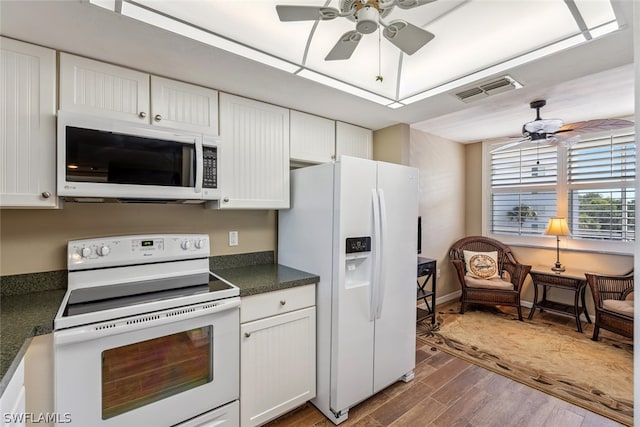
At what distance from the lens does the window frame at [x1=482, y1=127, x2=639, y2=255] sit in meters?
3.30

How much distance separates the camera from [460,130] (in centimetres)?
379

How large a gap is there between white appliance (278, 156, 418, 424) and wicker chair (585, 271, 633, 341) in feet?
6.99

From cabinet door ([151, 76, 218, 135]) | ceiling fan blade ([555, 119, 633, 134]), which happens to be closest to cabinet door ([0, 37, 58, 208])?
cabinet door ([151, 76, 218, 135])

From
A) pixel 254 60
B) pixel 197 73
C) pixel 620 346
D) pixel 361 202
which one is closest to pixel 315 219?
pixel 361 202

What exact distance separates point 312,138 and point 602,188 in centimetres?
348

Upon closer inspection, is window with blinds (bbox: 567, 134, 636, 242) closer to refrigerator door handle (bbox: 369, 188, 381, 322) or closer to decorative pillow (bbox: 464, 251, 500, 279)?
decorative pillow (bbox: 464, 251, 500, 279)

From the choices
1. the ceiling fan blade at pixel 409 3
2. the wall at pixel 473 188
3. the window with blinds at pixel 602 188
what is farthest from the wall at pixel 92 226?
the window with blinds at pixel 602 188

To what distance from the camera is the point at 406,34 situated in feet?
4.22

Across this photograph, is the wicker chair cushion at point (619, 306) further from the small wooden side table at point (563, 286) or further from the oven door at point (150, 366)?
the oven door at point (150, 366)

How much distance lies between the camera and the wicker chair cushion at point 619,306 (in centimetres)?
271

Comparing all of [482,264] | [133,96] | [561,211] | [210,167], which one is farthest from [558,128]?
[133,96]

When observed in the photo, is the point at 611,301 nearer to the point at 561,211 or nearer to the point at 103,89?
the point at 561,211

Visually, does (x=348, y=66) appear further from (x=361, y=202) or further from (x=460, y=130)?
(x=460, y=130)

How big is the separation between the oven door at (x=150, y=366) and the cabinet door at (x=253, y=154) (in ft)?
2.63
